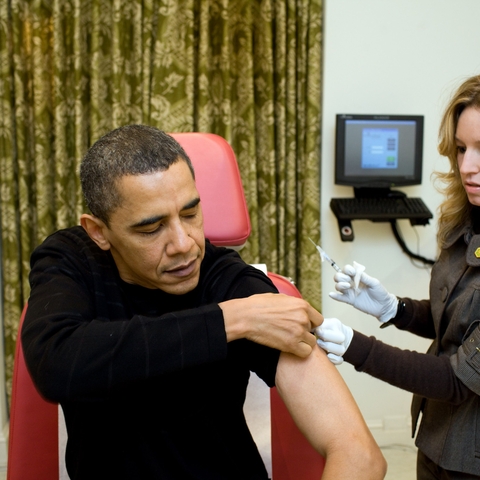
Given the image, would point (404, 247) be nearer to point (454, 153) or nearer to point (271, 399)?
point (454, 153)

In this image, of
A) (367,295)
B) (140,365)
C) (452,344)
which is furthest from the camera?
(367,295)

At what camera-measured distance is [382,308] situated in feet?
5.39

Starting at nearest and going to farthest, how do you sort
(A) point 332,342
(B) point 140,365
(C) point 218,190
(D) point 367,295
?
(B) point 140,365
(A) point 332,342
(C) point 218,190
(D) point 367,295

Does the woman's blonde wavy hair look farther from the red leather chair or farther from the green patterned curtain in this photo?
the green patterned curtain

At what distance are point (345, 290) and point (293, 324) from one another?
635 mm

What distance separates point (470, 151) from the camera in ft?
4.36

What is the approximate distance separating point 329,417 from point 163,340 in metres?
0.38

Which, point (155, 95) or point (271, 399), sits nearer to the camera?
point (271, 399)

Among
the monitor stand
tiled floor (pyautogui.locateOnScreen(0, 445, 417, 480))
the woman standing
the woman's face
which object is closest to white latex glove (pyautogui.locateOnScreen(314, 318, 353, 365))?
the woman standing

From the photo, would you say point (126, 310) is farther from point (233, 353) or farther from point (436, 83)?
point (436, 83)

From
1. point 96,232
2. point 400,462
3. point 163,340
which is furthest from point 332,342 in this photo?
point 400,462

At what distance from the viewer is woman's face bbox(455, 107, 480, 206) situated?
1308 millimetres

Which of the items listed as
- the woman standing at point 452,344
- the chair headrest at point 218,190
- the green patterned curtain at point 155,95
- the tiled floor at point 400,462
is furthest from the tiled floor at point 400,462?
the chair headrest at point 218,190

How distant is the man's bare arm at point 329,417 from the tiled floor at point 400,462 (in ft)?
5.60
